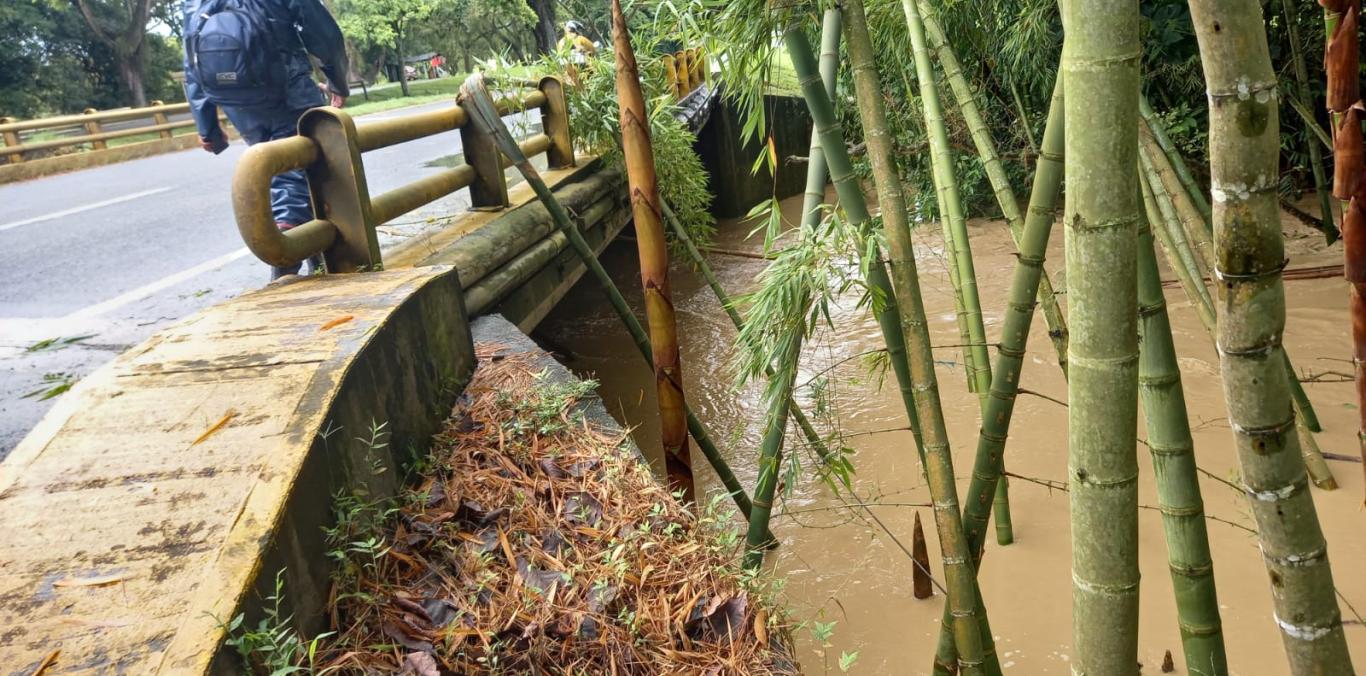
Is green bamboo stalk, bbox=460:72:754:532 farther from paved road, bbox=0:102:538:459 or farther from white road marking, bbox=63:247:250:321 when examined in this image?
white road marking, bbox=63:247:250:321

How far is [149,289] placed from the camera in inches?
199

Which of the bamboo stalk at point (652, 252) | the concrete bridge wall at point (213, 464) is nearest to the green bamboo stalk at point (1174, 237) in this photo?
the bamboo stalk at point (652, 252)

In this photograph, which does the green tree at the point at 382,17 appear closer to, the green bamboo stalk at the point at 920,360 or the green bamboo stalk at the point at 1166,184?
the green bamboo stalk at the point at 1166,184

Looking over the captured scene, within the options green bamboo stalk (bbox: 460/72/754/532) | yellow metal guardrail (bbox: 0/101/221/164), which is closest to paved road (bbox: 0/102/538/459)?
green bamboo stalk (bbox: 460/72/754/532)

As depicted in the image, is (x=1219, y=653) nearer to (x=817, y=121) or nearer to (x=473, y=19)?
(x=817, y=121)

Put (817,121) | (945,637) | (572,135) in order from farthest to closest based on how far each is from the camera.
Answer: (572,135), (945,637), (817,121)

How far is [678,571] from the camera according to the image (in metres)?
2.35

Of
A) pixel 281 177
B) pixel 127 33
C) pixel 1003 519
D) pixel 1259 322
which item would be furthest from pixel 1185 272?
pixel 127 33

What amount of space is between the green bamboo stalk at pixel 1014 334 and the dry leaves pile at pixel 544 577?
1.84 ft

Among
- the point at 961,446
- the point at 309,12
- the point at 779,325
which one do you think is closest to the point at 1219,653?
the point at 779,325

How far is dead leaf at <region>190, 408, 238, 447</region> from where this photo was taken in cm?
204

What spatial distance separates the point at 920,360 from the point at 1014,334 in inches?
8.6

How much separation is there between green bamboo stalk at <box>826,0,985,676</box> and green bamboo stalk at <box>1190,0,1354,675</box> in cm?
72

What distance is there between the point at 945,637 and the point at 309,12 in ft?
12.4
